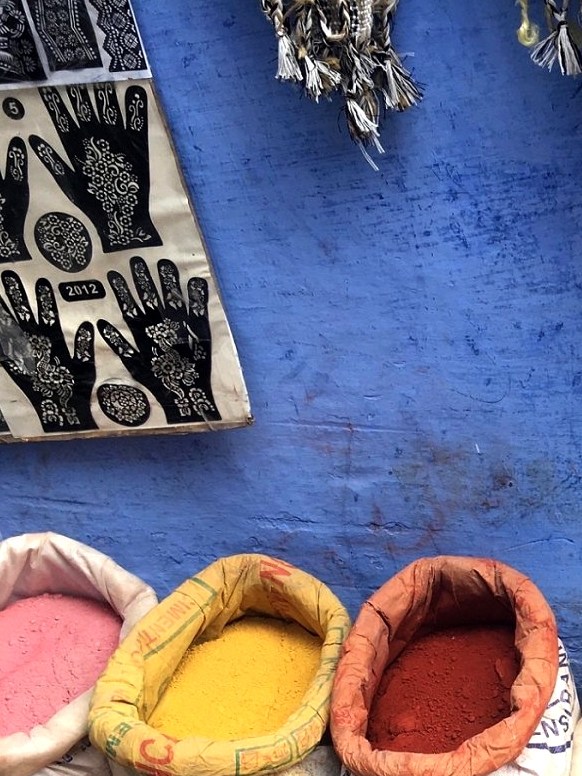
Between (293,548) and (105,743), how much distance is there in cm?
53

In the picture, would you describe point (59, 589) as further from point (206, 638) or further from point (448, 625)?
point (448, 625)

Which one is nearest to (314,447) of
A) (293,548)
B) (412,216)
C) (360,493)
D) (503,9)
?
(360,493)

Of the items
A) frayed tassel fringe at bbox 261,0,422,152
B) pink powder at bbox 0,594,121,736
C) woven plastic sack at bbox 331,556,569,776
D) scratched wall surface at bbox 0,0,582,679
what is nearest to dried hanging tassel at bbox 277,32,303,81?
frayed tassel fringe at bbox 261,0,422,152

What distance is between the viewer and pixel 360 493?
5.46ft

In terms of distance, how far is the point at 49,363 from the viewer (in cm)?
163

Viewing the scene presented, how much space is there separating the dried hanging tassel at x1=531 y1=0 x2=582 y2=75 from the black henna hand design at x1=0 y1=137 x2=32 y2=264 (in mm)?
819

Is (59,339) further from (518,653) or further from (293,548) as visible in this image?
(518,653)

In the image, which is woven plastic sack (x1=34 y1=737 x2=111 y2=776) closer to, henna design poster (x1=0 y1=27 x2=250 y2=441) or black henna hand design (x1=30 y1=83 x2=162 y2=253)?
henna design poster (x1=0 y1=27 x2=250 y2=441)

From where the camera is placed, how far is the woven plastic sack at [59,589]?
1526mm

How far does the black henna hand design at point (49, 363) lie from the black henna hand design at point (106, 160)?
19cm

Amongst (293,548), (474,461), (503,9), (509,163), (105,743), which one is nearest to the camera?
(503,9)

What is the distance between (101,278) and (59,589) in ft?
2.60

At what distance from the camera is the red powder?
1450 millimetres

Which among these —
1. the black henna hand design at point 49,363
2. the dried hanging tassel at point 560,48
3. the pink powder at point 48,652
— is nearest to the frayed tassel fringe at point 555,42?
the dried hanging tassel at point 560,48
